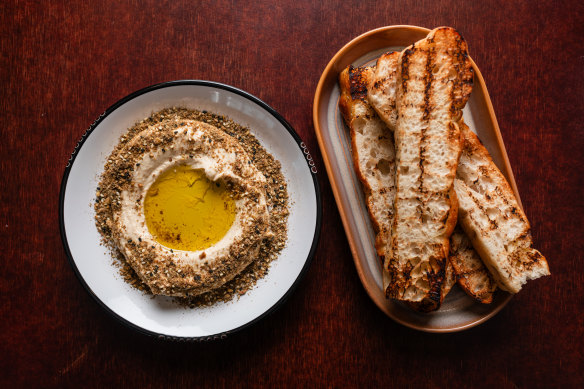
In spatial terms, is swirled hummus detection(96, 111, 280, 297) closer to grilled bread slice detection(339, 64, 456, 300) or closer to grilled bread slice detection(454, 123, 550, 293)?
grilled bread slice detection(339, 64, 456, 300)

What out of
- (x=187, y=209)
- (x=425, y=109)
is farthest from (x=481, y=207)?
(x=187, y=209)

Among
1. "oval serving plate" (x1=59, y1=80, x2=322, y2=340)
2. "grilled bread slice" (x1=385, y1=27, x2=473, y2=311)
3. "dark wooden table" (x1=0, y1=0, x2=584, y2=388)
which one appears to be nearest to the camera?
"grilled bread slice" (x1=385, y1=27, x2=473, y2=311)

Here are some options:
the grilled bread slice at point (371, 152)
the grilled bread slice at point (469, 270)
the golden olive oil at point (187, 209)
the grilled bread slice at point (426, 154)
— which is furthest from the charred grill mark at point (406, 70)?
the golden olive oil at point (187, 209)

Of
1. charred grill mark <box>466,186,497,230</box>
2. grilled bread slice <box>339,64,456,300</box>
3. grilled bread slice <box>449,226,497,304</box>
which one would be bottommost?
grilled bread slice <box>449,226,497,304</box>

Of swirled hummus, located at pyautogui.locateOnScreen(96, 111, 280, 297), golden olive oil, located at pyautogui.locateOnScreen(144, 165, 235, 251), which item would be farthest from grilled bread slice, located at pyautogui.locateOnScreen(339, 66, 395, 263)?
golden olive oil, located at pyautogui.locateOnScreen(144, 165, 235, 251)

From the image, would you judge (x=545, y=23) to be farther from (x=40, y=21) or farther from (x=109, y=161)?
(x=40, y=21)
